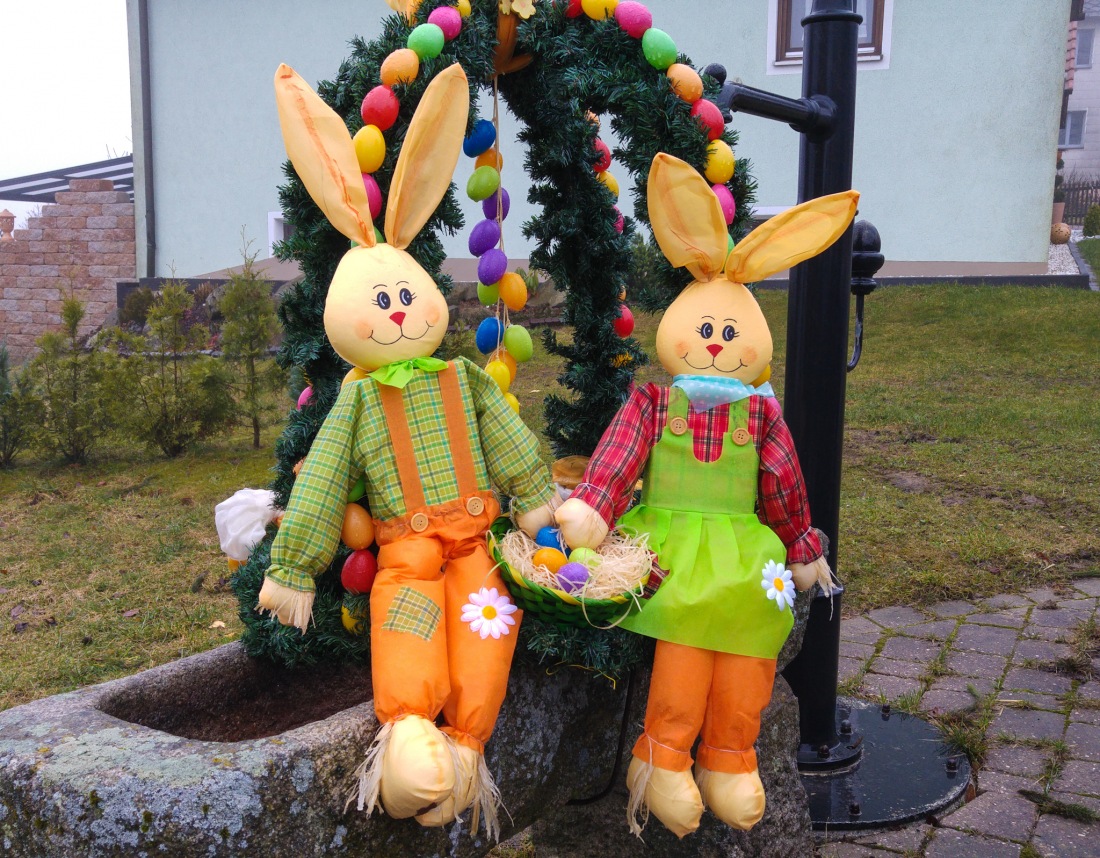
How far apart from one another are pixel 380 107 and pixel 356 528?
93cm

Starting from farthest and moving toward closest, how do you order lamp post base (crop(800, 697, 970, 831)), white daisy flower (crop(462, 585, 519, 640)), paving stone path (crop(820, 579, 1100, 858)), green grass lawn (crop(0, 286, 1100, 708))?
green grass lawn (crop(0, 286, 1100, 708)), lamp post base (crop(800, 697, 970, 831)), paving stone path (crop(820, 579, 1100, 858)), white daisy flower (crop(462, 585, 519, 640))

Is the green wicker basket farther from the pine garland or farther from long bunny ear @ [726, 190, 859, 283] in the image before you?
long bunny ear @ [726, 190, 859, 283]

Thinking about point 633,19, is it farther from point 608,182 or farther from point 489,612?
point 489,612

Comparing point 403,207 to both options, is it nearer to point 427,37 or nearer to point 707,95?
point 427,37

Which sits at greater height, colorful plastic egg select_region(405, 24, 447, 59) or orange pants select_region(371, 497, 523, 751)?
colorful plastic egg select_region(405, 24, 447, 59)

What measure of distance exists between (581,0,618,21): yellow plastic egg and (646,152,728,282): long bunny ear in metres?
0.46

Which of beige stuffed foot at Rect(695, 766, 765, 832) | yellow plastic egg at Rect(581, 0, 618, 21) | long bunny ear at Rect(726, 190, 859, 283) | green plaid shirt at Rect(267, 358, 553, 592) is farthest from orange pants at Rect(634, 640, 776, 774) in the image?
yellow plastic egg at Rect(581, 0, 618, 21)

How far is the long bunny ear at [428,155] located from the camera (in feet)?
6.93

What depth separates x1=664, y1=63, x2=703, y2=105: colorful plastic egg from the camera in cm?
238

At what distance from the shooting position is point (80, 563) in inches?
194

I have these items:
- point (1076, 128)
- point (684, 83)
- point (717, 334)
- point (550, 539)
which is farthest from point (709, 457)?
point (1076, 128)

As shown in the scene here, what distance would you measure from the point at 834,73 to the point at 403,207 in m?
1.48

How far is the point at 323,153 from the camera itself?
2.12 meters

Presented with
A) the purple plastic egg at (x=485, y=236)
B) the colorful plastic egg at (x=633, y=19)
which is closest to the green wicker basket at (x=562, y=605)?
the purple plastic egg at (x=485, y=236)
